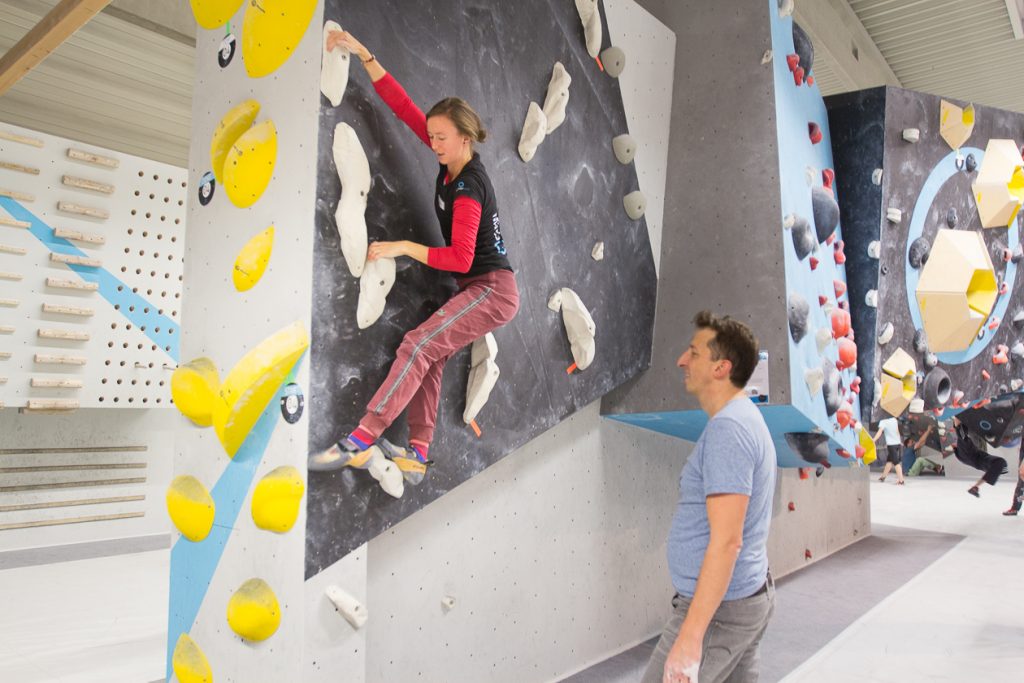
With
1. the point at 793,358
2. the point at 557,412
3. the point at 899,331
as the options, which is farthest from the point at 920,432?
the point at 557,412

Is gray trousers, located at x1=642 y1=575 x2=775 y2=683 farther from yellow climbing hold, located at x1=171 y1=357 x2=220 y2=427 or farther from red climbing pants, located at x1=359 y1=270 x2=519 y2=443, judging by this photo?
yellow climbing hold, located at x1=171 y1=357 x2=220 y2=427

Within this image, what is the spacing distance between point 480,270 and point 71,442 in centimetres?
596

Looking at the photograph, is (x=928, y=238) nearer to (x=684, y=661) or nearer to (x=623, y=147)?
(x=623, y=147)

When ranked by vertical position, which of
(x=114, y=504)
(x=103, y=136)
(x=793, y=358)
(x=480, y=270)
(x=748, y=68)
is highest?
(x=103, y=136)

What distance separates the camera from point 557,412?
3.15 metres

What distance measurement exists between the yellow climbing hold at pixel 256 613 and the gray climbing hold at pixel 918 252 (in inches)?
Answer: 171

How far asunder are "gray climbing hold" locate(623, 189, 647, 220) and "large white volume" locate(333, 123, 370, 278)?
161 cm

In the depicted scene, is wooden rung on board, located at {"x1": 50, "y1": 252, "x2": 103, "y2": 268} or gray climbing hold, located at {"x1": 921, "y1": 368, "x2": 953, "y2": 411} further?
wooden rung on board, located at {"x1": 50, "y1": 252, "x2": 103, "y2": 268}

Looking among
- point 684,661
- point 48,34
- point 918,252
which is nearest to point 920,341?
point 918,252

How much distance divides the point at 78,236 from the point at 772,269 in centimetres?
564

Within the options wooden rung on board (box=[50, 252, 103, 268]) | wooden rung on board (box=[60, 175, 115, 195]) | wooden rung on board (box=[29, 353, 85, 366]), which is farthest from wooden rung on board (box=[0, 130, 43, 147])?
wooden rung on board (box=[29, 353, 85, 366])

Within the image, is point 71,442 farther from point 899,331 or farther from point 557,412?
point 899,331

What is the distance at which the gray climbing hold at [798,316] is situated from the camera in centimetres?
358

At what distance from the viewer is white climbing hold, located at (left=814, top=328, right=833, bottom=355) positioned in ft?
12.8
